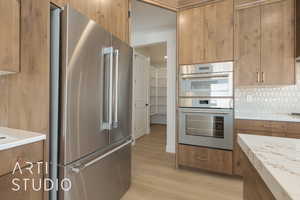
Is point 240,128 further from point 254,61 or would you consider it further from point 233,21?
point 233,21

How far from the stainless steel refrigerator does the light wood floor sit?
419 millimetres

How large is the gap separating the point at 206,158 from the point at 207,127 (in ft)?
1.50

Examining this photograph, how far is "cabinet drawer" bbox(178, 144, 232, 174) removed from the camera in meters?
2.42

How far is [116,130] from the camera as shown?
1.78 m

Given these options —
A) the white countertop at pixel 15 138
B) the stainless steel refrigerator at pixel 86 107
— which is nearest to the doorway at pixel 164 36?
the stainless steel refrigerator at pixel 86 107

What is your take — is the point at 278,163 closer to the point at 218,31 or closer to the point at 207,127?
the point at 207,127

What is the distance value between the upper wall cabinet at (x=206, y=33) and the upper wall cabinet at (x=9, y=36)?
2125mm

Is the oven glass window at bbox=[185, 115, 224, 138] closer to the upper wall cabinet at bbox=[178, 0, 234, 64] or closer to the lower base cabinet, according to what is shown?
the upper wall cabinet at bbox=[178, 0, 234, 64]

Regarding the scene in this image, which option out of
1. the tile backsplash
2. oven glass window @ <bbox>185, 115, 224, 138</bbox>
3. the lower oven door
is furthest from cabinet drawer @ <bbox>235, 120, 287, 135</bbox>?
the tile backsplash

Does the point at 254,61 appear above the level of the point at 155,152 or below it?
above

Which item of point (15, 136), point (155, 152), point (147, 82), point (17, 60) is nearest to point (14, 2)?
point (17, 60)

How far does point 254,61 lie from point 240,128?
3.22ft

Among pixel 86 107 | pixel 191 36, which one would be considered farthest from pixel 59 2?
pixel 191 36

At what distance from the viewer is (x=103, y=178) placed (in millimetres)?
1598
